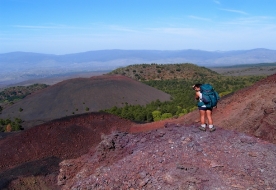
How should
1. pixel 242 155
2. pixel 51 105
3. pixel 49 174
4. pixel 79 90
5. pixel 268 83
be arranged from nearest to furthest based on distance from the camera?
pixel 242 155, pixel 49 174, pixel 268 83, pixel 51 105, pixel 79 90

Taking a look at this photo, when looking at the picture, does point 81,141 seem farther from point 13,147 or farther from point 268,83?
point 268,83

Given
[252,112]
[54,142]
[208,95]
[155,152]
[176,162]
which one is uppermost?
[208,95]

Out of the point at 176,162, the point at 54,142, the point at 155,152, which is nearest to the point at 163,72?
the point at 54,142

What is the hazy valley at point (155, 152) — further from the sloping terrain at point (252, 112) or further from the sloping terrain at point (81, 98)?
the sloping terrain at point (81, 98)

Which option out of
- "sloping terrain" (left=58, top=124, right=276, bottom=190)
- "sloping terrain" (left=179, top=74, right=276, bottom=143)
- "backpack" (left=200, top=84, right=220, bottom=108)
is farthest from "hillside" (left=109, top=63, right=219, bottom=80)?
"sloping terrain" (left=58, top=124, right=276, bottom=190)

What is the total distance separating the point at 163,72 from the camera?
74.9m

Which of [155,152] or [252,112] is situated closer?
[155,152]

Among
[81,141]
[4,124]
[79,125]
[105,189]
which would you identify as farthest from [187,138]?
[4,124]

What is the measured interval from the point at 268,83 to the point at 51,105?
2620cm

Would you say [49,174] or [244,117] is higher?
[244,117]

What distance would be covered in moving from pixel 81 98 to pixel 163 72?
4026 cm

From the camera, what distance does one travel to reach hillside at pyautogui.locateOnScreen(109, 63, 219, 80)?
72.6 metres

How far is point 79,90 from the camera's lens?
3947 cm

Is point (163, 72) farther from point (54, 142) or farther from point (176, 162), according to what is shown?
point (176, 162)
